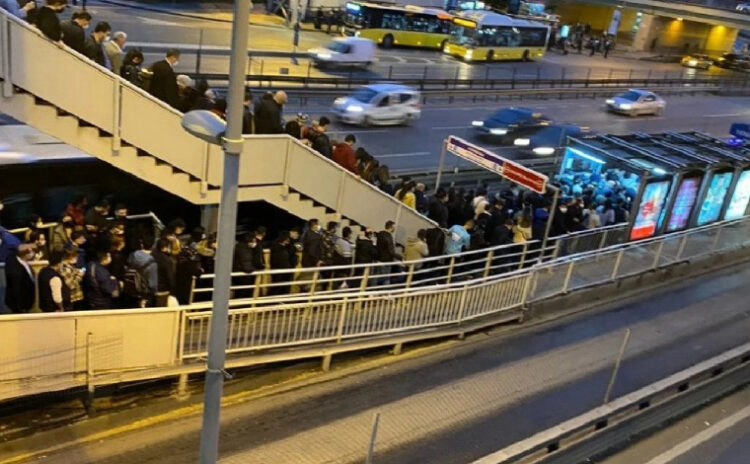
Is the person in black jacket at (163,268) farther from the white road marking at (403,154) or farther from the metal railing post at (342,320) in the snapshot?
the white road marking at (403,154)

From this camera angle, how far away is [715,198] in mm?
19516

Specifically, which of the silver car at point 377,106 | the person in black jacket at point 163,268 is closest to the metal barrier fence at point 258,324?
the person in black jacket at point 163,268

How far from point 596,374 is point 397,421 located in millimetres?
3908

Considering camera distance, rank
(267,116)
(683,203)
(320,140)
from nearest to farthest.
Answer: (267,116)
(320,140)
(683,203)

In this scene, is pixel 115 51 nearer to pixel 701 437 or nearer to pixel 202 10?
pixel 701 437

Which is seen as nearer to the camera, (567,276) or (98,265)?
(98,265)

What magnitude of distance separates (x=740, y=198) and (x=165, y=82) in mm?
15835

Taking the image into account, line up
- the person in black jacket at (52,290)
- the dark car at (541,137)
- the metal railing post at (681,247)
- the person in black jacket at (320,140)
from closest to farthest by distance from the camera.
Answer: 1. the person in black jacket at (52,290)
2. the person in black jacket at (320,140)
3. the metal railing post at (681,247)
4. the dark car at (541,137)

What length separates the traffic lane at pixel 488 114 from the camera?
2417cm

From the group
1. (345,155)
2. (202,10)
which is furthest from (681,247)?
(202,10)

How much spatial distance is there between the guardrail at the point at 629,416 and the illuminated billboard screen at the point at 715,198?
24.5 ft

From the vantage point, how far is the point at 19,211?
12.9 m

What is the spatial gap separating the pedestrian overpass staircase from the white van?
915 inches

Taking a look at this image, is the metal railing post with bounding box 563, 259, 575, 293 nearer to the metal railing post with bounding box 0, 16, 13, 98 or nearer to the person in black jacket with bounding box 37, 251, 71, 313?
the person in black jacket with bounding box 37, 251, 71, 313
